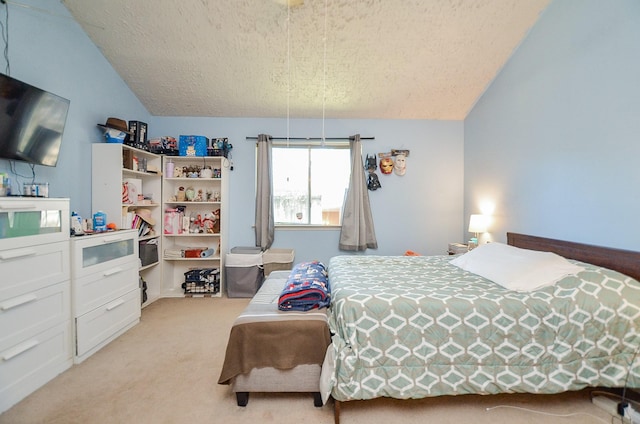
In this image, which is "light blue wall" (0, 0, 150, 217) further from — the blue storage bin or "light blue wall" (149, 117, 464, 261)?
"light blue wall" (149, 117, 464, 261)

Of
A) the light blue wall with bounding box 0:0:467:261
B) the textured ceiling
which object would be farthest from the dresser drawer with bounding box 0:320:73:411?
the textured ceiling

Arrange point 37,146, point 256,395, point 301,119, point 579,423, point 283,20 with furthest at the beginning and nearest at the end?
point 301,119
point 283,20
point 37,146
point 256,395
point 579,423

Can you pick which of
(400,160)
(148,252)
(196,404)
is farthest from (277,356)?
(400,160)

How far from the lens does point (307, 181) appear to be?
3.80 meters

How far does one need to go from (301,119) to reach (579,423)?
384cm

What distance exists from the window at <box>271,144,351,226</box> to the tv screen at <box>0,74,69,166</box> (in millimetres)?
2275

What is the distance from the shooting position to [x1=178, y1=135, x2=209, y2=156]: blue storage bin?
3350 mm

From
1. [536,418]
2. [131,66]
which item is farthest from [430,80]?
[131,66]

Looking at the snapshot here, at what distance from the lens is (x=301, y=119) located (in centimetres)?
371

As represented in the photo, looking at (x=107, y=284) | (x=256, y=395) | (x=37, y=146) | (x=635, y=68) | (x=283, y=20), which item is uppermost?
(x=283, y=20)

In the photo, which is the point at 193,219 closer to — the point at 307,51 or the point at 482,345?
the point at 307,51

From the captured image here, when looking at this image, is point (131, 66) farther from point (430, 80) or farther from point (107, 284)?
point (430, 80)

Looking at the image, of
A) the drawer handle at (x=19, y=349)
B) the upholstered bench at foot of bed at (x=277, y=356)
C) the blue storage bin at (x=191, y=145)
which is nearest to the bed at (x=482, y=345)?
the upholstered bench at foot of bed at (x=277, y=356)

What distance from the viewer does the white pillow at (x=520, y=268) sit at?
64.8 inches
